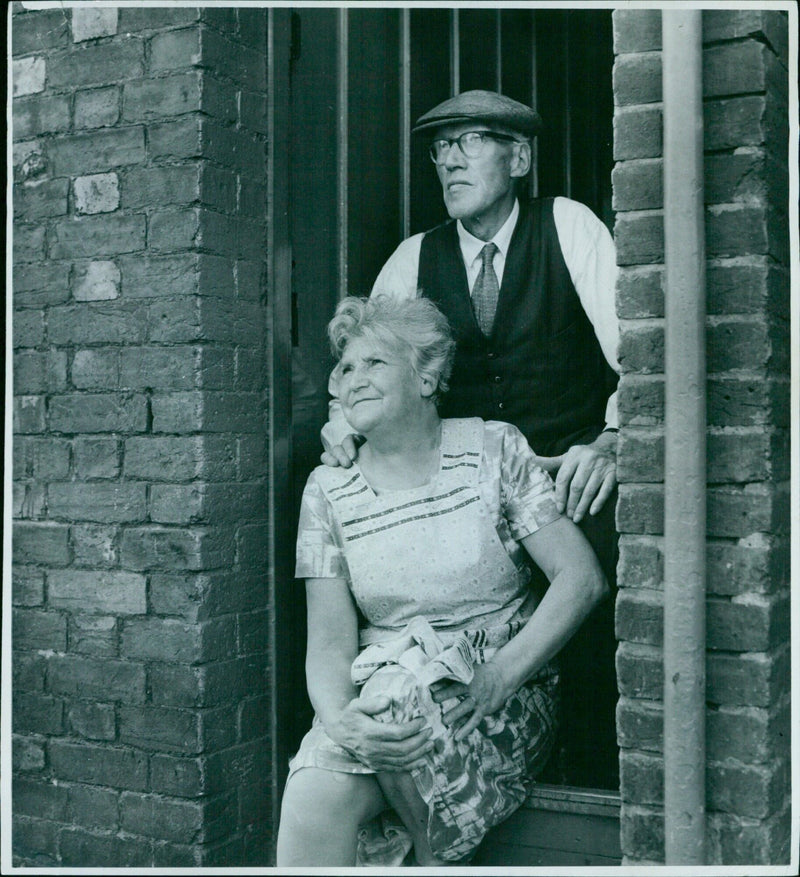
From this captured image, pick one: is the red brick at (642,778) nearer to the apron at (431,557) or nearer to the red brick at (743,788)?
the red brick at (743,788)

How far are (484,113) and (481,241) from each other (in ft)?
1.15

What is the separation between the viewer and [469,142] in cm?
309

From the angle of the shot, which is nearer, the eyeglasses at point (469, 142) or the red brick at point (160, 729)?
the red brick at point (160, 729)

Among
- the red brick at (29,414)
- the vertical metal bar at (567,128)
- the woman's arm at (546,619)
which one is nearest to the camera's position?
the woman's arm at (546,619)

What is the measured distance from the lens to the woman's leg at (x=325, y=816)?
256cm

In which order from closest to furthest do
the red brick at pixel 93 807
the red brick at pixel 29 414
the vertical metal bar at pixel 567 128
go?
1. the red brick at pixel 93 807
2. the red brick at pixel 29 414
3. the vertical metal bar at pixel 567 128

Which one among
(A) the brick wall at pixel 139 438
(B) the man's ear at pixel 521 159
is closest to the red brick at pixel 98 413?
(A) the brick wall at pixel 139 438

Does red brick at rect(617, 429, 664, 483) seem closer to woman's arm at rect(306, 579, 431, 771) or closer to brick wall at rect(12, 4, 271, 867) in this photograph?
woman's arm at rect(306, 579, 431, 771)

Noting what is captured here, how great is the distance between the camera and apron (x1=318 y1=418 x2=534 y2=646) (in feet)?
9.00

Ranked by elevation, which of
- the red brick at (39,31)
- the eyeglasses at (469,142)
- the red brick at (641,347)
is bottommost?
the red brick at (641,347)

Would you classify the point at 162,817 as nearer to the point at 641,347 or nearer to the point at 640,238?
the point at 641,347

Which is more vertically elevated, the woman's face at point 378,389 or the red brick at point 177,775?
the woman's face at point 378,389

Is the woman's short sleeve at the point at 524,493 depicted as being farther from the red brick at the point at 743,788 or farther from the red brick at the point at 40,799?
the red brick at the point at 40,799

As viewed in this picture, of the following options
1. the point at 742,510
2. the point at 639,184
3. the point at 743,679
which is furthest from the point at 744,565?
the point at 639,184
